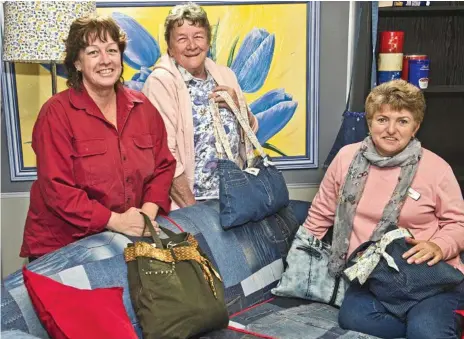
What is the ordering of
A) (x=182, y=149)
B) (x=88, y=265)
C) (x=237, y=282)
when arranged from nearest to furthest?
1. (x=88, y=265)
2. (x=237, y=282)
3. (x=182, y=149)

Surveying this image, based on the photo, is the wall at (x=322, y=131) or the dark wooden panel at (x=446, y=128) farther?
the dark wooden panel at (x=446, y=128)

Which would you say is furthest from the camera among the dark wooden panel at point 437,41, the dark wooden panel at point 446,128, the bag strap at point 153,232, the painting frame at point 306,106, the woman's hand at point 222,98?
the dark wooden panel at point 446,128

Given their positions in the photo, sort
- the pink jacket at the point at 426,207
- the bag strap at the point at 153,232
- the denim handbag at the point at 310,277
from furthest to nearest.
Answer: the denim handbag at the point at 310,277 < the pink jacket at the point at 426,207 < the bag strap at the point at 153,232

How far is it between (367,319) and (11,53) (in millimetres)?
1819

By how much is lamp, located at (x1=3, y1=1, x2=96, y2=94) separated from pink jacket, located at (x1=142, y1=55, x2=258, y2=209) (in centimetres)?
41

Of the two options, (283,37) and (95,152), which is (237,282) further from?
(283,37)

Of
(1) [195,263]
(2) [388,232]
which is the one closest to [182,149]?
(1) [195,263]

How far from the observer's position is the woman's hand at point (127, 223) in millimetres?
2201

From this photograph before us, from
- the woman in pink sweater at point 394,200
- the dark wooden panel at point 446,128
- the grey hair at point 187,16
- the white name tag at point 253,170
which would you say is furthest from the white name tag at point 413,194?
the dark wooden panel at point 446,128

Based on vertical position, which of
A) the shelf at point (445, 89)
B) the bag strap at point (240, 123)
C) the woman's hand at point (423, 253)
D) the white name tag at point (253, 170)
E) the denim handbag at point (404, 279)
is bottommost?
the denim handbag at point (404, 279)

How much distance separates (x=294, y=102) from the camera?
3.41 meters

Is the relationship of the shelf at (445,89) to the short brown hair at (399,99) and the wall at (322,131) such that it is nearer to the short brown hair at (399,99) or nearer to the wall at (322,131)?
Result: the wall at (322,131)

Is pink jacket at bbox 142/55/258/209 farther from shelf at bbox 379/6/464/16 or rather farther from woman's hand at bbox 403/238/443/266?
shelf at bbox 379/6/464/16

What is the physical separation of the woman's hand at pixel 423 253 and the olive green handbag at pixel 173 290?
686mm
